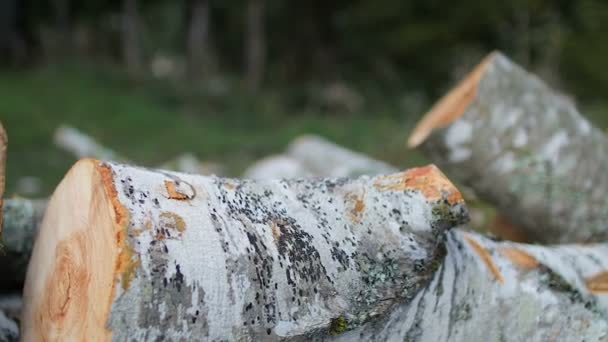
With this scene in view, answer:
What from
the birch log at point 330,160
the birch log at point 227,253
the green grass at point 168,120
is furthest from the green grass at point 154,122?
the birch log at point 227,253

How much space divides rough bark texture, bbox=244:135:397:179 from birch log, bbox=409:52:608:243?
1647mm

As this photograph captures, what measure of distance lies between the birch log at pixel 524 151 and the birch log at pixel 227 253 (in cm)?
100

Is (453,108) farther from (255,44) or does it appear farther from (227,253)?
(255,44)

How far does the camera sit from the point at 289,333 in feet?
4.49

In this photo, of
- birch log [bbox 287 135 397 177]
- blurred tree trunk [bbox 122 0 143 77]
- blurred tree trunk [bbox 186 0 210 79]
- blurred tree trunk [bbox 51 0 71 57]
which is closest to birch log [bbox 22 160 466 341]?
birch log [bbox 287 135 397 177]

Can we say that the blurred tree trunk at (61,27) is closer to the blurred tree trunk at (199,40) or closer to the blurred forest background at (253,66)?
the blurred forest background at (253,66)

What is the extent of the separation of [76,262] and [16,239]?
81 cm

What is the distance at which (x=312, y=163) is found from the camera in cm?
510

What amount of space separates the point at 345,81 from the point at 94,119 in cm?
570

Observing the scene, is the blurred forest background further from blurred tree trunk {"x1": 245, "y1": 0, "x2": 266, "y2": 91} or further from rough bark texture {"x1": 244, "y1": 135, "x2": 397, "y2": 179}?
rough bark texture {"x1": 244, "y1": 135, "x2": 397, "y2": 179}

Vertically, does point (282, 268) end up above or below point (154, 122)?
below

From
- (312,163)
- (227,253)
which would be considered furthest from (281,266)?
(312,163)

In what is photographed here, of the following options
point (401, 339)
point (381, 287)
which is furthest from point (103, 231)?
point (401, 339)

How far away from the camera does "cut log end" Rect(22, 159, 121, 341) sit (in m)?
1.27
